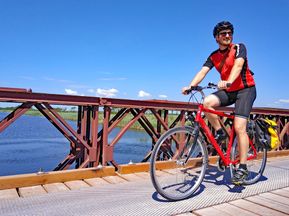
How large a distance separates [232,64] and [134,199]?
6.02 feet

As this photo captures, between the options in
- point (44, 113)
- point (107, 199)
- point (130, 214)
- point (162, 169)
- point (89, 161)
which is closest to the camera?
point (130, 214)

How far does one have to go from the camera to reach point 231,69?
3.31 meters

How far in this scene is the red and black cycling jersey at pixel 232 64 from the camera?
3222mm

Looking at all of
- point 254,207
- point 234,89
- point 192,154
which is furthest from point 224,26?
point 254,207

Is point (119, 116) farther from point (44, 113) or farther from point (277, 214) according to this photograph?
point (277, 214)

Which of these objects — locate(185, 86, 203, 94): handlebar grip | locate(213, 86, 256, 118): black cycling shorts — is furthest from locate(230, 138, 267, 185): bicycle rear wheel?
locate(185, 86, 203, 94): handlebar grip

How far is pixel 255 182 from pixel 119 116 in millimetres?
2123

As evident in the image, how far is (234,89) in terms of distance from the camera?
3395mm

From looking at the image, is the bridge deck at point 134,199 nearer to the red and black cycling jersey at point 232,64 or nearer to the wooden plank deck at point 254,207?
the wooden plank deck at point 254,207

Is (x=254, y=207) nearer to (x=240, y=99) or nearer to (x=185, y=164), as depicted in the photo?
(x=185, y=164)

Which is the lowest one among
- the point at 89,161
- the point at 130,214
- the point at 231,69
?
the point at 130,214

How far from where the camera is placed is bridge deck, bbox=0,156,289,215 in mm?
2648

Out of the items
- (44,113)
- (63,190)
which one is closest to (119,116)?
(44,113)

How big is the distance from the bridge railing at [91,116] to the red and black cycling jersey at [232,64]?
1.40m
